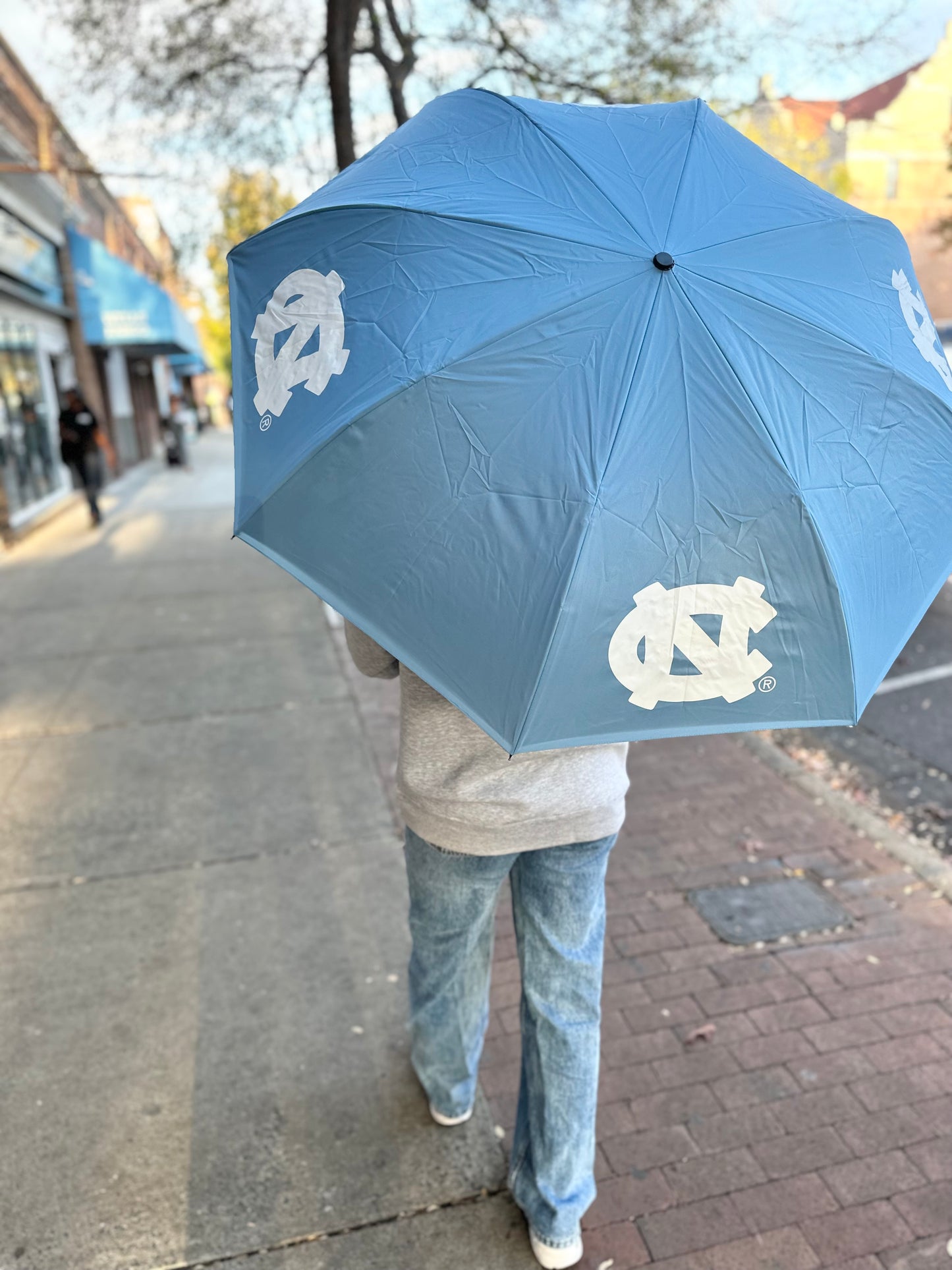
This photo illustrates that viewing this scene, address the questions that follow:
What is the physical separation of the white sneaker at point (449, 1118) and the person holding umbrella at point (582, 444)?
100 centimetres

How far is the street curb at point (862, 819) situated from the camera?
3.89m

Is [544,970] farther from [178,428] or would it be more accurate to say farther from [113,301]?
[178,428]

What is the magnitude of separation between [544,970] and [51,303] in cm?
1532

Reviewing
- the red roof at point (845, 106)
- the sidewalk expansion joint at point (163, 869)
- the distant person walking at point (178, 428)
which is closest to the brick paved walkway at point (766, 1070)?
the sidewalk expansion joint at point (163, 869)

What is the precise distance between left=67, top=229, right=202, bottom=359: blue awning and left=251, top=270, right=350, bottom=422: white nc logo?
16045 millimetres

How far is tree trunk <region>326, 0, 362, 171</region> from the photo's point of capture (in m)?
6.44

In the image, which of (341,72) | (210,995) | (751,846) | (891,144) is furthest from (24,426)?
(891,144)

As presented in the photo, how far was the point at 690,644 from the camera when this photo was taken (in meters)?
1.57

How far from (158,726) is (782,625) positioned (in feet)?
14.3

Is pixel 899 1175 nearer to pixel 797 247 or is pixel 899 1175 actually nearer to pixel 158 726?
pixel 797 247

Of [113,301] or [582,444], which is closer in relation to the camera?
[582,444]

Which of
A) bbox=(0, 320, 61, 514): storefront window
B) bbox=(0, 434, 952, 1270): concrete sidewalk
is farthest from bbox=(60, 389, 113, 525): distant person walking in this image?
bbox=(0, 434, 952, 1270): concrete sidewalk

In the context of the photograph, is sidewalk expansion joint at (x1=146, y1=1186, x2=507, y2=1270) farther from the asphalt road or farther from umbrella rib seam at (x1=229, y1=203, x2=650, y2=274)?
the asphalt road

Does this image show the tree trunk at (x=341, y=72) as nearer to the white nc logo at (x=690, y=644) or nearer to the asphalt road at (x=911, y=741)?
the asphalt road at (x=911, y=741)
